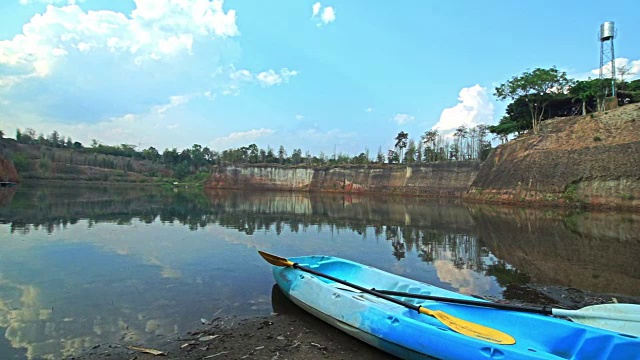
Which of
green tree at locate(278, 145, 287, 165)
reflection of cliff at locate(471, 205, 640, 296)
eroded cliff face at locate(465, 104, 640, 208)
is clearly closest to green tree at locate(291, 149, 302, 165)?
green tree at locate(278, 145, 287, 165)

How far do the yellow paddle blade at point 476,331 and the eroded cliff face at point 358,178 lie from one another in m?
52.5

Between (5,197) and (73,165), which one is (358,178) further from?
(73,165)

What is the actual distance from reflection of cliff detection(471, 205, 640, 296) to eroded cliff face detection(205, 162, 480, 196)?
34.6 m

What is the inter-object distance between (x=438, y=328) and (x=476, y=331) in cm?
43

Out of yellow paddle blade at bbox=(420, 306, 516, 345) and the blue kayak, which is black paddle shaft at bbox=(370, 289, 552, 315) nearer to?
the blue kayak

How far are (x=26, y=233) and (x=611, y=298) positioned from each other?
62.4 feet

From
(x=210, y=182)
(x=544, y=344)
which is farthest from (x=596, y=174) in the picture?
(x=210, y=182)

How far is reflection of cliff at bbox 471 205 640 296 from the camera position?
948 cm

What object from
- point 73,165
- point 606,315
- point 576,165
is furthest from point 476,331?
point 73,165

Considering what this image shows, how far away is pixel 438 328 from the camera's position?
441 centimetres

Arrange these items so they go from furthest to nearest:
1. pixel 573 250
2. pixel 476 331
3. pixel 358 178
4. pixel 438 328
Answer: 1. pixel 358 178
2. pixel 573 250
3. pixel 438 328
4. pixel 476 331

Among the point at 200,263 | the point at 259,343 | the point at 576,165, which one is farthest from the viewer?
the point at 576,165

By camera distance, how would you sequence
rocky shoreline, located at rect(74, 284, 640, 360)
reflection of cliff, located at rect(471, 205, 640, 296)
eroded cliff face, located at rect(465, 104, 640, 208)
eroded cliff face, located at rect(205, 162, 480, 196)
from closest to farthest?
rocky shoreline, located at rect(74, 284, 640, 360)
reflection of cliff, located at rect(471, 205, 640, 296)
eroded cliff face, located at rect(465, 104, 640, 208)
eroded cliff face, located at rect(205, 162, 480, 196)

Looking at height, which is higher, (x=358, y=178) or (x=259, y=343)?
(x=358, y=178)
